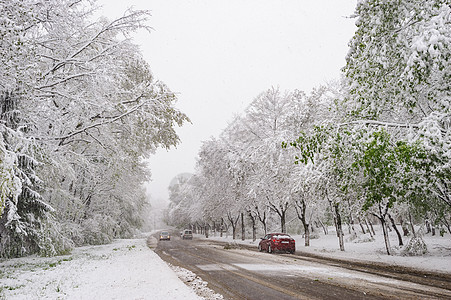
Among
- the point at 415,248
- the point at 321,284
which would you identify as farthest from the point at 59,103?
the point at 415,248

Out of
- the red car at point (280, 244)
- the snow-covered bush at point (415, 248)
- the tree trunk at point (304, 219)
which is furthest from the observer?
the tree trunk at point (304, 219)

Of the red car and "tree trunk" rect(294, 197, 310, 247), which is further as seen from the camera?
"tree trunk" rect(294, 197, 310, 247)

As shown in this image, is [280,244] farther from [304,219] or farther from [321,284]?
[321,284]

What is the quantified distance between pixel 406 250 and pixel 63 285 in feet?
57.9

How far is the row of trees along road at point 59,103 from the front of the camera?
25.7 feet

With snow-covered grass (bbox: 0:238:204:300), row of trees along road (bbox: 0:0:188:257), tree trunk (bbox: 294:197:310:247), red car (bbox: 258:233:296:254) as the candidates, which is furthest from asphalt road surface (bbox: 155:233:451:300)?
tree trunk (bbox: 294:197:310:247)

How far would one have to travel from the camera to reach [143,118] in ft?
40.9

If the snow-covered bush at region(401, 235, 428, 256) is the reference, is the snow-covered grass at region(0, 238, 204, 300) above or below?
below

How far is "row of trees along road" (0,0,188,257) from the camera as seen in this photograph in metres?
7.83

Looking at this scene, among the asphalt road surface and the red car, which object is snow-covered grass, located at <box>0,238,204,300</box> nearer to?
the asphalt road surface

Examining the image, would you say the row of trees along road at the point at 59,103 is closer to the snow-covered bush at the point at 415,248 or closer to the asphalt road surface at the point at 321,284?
the asphalt road surface at the point at 321,284

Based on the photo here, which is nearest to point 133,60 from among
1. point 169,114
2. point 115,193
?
point 169,114

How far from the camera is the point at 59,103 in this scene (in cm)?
1392

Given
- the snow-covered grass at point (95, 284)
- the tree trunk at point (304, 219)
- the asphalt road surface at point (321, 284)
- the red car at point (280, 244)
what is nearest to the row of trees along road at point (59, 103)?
the snow-covered grass at point (95, 284)
